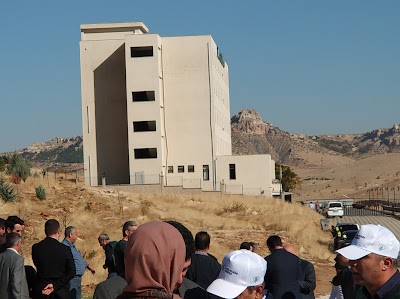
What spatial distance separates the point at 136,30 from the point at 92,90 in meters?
6.35

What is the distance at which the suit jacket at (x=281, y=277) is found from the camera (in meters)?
10.3

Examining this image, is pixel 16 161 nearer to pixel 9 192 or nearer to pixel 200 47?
pixel 9 192

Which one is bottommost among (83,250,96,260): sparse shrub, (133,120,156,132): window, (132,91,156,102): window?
(83,250,96,260): sparse shrub

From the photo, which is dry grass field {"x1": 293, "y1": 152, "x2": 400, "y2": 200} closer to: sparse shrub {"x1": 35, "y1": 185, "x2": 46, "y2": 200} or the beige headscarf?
sparse shrub {"x1": 35, "y1": 185, "x2": 46, "y2": 200}

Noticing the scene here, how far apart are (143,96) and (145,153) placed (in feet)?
13.9

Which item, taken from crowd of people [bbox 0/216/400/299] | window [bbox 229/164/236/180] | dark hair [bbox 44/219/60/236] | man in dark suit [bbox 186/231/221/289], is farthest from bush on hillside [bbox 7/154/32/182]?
man in dark suit [bbox 186/231/221/289]

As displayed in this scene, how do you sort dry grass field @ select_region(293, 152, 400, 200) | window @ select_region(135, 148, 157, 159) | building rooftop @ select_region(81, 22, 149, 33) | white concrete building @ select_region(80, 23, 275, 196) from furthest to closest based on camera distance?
1. dry grass field @ select_region(293, 152, 400, 200)
2. building rooftop @ select_region(81, 22, 149, 33)
3. white concrete building @ select_region(80, 23, 275, 196)
4. window @ select_region(135, 148, 157, 159)

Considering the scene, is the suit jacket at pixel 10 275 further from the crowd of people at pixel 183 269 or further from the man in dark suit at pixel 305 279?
the man in dark suit at pixel 305 279

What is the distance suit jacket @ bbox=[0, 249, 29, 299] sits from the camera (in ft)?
34.6

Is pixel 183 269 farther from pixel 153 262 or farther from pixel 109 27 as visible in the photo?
pixel 109 27

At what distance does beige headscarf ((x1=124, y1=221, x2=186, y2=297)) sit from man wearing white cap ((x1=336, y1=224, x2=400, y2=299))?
2.09 m


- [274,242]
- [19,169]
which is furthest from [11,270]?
[19,169]

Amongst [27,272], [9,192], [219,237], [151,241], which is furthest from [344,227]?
[151,241]

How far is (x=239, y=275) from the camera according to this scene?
5723 millimetres
